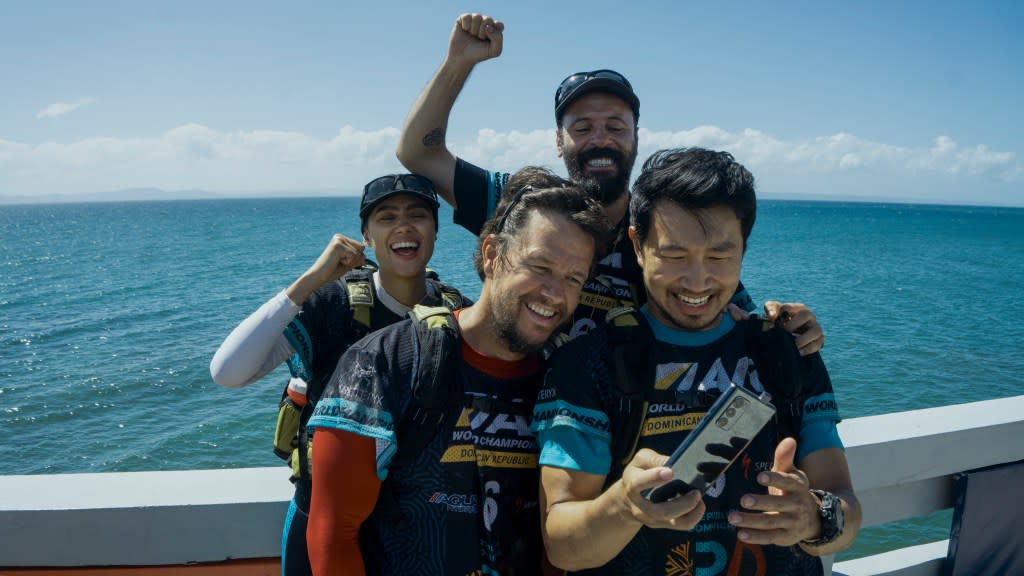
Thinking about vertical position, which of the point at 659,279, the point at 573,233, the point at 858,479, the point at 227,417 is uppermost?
the point at 573,233

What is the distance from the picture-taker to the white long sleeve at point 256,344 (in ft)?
10.3

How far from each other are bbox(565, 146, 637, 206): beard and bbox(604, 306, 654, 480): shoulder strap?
1.20 m

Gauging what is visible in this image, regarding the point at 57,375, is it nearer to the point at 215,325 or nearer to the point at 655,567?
the point at 215,325

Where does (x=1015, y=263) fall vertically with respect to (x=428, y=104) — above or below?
below

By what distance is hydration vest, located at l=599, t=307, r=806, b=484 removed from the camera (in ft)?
7.59

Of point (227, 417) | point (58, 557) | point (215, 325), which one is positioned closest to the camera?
point (58, 557)

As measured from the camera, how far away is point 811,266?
56125 mm

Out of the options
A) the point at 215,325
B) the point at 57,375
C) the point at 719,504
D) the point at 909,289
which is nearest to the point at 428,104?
the point at 719,504

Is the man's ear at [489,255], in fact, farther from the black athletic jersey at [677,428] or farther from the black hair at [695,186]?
the black hair at [695,186]

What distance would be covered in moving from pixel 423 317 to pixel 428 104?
1.88 m

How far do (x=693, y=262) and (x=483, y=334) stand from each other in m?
0.84

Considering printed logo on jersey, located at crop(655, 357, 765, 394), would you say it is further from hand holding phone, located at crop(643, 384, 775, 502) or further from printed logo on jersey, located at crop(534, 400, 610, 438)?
hand holding phone, located at crop(643, 384, 775, 502)

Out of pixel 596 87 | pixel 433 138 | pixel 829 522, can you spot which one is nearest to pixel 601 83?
pixel 596 87

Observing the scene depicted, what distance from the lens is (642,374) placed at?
7.78 ft
